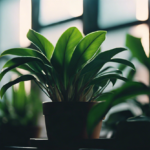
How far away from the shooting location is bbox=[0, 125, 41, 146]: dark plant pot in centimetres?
108

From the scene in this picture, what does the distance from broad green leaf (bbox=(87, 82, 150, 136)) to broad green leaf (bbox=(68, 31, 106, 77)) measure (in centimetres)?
24

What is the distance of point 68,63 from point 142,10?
2.01ft

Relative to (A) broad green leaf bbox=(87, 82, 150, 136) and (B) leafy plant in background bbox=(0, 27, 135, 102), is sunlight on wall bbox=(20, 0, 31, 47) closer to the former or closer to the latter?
(B) leafy plant in background bbox=(0, 27, 135, 102)

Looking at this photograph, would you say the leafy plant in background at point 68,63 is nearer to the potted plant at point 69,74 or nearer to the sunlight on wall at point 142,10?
the potted plant at point 69,74

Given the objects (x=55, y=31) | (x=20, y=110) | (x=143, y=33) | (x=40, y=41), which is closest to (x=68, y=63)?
(x=40, y=41)

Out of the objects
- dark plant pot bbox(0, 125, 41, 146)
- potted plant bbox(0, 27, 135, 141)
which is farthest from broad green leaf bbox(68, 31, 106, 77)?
dark plant pot bbox(0, 125, 41, 146)

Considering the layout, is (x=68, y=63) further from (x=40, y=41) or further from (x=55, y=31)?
(x=55, y=31)

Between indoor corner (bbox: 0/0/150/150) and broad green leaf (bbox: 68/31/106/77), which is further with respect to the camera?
broad green leaf (bbox: 68/31/106/77)

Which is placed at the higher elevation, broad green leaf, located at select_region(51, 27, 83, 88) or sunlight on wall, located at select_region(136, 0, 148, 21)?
sunlight on wall, located at select_region(136, 0, 148, 21)

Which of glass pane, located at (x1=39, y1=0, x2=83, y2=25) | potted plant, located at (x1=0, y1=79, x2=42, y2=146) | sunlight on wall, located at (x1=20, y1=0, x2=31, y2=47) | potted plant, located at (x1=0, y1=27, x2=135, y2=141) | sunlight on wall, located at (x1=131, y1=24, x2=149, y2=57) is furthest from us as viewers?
sunlight on wall, located at (x1=20, y1=0, x2=31, y2=47)

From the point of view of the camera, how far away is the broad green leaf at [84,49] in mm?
699

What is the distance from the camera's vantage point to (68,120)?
69 cm

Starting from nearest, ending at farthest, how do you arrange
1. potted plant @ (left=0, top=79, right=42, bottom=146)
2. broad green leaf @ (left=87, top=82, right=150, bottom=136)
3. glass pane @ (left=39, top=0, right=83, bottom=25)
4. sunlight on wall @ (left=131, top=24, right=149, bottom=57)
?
broad green leaf @ (left=87, top=82, right=150, bottom=136)
sunlight on wall @ (left=131, top=24, right=149, bottom=57)
potted plant @ (left=0, top=79, right=42, bottom=146)
glass pane @ (left=39, top=0, right=83, bottom=25)

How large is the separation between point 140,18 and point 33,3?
0.84 metres
